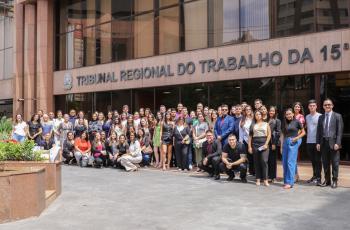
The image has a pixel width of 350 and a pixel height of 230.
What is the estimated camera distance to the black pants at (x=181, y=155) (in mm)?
13562

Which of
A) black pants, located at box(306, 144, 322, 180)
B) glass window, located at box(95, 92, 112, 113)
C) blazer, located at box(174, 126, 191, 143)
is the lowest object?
black pants, located at box(306, 144, 322, 180)

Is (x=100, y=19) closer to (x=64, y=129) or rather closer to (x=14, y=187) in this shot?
(x=64, y=129)

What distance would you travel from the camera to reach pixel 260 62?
630 inches

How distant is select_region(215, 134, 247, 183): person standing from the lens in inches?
428

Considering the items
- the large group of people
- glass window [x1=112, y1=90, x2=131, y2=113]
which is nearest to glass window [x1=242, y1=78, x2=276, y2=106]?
the large group of people

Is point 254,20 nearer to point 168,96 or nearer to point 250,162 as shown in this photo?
point 168,96

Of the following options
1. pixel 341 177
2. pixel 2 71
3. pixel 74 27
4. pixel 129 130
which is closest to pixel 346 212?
pixel 341 177

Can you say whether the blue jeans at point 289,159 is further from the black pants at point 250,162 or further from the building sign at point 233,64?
the building sign at point 233,64

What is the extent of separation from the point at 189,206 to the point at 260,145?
3012 mm

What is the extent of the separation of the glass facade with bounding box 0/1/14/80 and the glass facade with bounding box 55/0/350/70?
6.15 metres

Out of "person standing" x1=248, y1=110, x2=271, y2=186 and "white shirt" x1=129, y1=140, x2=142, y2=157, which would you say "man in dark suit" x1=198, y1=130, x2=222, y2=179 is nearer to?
"person standing" x1=248, y1=110, x2=271, y2=186

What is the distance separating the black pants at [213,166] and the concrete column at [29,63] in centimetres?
1623

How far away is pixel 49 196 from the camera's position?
864cm

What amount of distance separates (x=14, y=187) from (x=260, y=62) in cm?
1069
